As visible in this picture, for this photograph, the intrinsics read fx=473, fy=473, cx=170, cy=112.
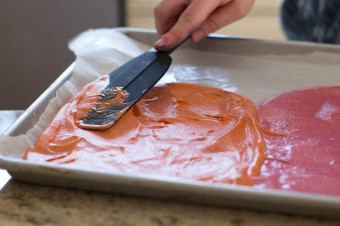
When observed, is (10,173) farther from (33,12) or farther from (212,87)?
(33,12)

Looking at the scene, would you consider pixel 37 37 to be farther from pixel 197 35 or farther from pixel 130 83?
pixel 130 83

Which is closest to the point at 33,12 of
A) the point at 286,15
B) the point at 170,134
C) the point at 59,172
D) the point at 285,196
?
the point at 286,15

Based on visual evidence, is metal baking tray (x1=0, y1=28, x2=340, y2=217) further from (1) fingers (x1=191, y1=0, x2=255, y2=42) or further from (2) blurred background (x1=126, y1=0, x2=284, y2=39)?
(2) blurred background (x1=126, y1=0, x2=284, y2=39)

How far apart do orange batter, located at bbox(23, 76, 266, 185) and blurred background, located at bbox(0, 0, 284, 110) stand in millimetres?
971

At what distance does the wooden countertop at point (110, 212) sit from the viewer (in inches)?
27.1

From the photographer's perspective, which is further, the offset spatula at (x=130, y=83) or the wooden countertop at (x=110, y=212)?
the offset spatula at (x=130, y=83)

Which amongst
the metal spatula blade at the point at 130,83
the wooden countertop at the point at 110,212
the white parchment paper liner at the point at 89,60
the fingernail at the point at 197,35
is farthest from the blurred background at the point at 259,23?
the wooden countertop at the point at 110,212

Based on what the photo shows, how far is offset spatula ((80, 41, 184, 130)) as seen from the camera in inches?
35.1

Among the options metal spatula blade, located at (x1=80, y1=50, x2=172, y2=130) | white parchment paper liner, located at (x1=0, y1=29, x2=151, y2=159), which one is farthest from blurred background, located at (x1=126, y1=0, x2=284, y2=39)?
metal spatula blade, located at (x1=80, y1=50, x2=172, y2=130)

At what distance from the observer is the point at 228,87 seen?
45.2 inches

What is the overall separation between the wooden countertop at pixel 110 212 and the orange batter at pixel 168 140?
50 mm

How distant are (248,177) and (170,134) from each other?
19 centimetres

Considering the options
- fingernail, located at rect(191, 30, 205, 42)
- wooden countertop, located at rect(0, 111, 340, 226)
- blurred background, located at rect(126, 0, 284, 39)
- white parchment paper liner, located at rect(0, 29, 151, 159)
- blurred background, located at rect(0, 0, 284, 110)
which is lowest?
blurred background, located at rect(126, 0, 284, 39)

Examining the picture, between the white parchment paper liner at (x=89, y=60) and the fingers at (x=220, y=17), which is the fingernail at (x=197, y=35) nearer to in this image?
the fingers at (x=220, y=17)
